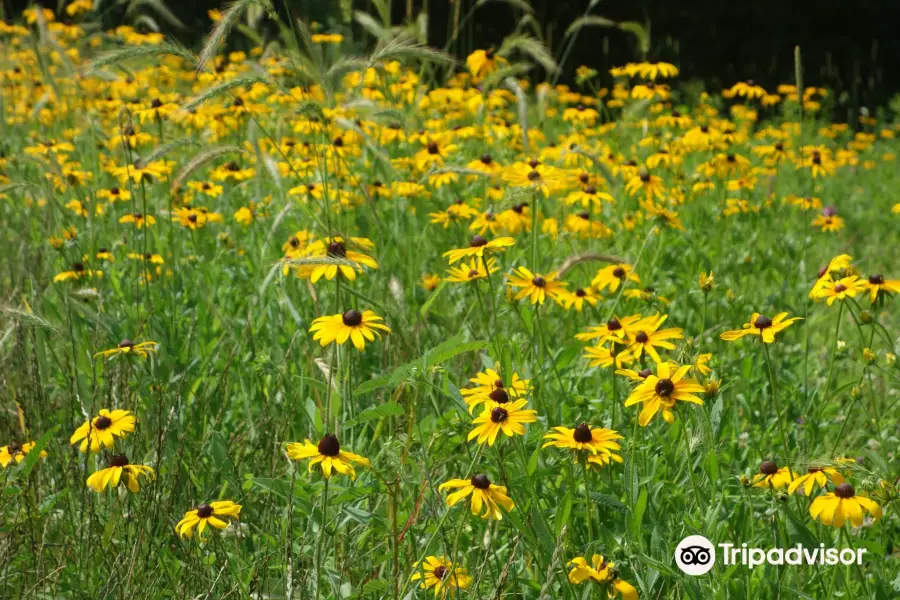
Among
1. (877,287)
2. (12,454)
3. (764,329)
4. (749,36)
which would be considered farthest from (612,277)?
(749,36)

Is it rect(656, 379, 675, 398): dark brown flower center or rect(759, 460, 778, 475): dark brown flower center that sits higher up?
rect(656, 379, 675, 398): dark brown flower center

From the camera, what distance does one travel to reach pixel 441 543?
6.24ft

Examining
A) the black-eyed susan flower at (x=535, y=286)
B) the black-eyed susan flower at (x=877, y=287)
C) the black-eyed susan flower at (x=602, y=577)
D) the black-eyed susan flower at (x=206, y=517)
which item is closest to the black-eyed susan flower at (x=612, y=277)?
the black-eyed susan flower at (x=535, y=286)

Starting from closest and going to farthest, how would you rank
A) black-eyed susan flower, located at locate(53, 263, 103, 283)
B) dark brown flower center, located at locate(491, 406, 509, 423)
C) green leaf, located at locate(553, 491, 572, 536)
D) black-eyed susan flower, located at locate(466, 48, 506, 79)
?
dark brown flower center, located at locate(491, 406, 509, 423) → green leaf, located at locate(553, 491, 572, 536) → black-eyed susan flower, located at locate(53, 263, 103, 283) → black-eyed susan flower, located at locate(466, 48, 506, 79)

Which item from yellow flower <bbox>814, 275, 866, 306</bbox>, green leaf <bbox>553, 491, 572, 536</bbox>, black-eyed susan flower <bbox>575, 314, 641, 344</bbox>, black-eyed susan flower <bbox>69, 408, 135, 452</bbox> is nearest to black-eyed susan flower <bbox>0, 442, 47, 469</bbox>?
black-eyed susan flower <bbox>69, 408, 135, 452</bbox>

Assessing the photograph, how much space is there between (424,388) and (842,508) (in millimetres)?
932

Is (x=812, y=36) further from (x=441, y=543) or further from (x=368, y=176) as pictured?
(x=441, y=543)

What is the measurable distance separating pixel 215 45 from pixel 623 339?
115 cm

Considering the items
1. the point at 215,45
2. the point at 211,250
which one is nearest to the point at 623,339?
the point at 215,45

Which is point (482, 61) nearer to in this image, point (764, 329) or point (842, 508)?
point (764, 329)

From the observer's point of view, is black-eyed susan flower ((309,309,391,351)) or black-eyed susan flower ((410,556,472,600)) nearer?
black-eyed susan flower ((410,556,472,600))

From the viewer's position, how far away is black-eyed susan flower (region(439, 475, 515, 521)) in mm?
1601

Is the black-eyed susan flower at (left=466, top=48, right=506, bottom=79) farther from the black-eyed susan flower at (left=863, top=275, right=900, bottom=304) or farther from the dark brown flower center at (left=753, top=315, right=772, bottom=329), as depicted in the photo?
the dark brown flower center at (left=753, top=315, right=772, bottom=329)

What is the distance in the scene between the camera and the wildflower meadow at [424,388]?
5.74 feet
